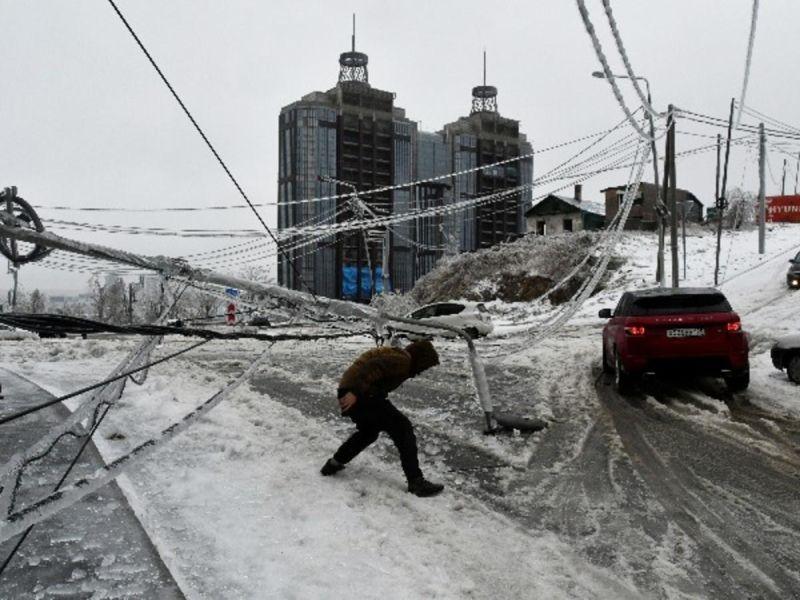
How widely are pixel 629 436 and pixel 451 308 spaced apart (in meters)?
15.7

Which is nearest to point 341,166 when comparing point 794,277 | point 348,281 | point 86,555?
point 348,281

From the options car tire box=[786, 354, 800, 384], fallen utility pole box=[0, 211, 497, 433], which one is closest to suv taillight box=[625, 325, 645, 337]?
fallen utility pole box=[0, 211, 497, 433]

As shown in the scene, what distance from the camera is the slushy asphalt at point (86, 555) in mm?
3654

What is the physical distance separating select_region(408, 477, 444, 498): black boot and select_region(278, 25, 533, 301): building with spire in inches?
2198

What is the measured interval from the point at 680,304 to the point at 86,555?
8205 mm

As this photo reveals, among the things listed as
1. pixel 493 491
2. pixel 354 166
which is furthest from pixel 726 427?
pixel 354 166

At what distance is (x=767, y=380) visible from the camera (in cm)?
1022

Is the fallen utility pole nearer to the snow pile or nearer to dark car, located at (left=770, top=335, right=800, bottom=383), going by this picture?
dark car, located at (left=770, top=335, right=800, bottom=383)

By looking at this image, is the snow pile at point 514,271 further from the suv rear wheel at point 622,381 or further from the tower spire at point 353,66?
the tower spire at point 353,66

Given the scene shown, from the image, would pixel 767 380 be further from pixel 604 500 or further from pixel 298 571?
pixel 298 571

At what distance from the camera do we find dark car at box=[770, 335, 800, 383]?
9758 millimetres

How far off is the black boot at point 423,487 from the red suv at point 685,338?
16.3 ft

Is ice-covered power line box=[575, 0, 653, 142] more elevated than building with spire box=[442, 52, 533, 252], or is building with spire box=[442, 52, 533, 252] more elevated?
building with spire box=[442, 52, 533, 252]

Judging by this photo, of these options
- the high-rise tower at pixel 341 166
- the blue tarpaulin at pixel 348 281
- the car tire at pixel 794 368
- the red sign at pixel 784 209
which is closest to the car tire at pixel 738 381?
the car tire at pixel 794 368
